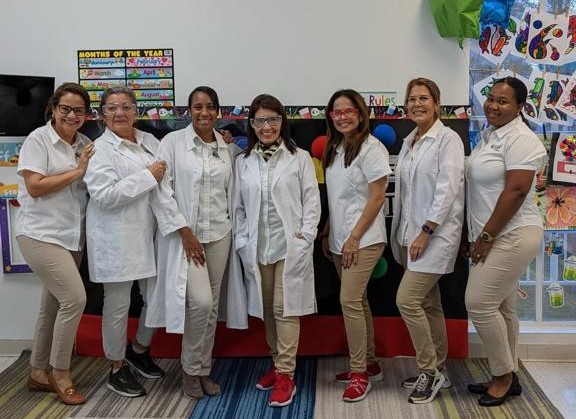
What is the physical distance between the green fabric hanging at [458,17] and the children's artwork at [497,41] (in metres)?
0.19

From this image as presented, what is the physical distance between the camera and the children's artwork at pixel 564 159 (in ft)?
10.4

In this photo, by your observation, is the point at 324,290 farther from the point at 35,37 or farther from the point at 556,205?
the point at 35,37

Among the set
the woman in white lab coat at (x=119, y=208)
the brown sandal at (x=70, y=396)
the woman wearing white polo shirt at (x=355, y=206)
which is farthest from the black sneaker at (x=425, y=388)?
the brown sandal at (x=70, y=396)

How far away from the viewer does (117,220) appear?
2695 millimetres

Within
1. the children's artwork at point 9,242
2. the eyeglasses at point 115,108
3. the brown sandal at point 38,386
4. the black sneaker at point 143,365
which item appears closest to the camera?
the eyeglasses at point 115,108

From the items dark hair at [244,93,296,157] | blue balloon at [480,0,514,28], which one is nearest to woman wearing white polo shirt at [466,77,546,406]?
blue balloon at [480,0,514,28]

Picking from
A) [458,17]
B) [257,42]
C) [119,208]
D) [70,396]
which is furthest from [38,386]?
[458,17]

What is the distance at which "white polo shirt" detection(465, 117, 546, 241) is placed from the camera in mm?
2490

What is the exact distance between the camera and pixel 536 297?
131 inches

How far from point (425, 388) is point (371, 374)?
0.35m

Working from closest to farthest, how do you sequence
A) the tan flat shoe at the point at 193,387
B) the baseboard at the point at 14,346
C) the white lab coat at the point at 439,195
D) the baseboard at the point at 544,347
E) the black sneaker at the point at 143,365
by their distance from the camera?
the white lab coat at the point at 439,195 < the tan flat shoe at the point at 193,387 < the black sneaker at the point at 143,365 < the baseboard at the point at 544,347 < the baseboard at the point at 14,346

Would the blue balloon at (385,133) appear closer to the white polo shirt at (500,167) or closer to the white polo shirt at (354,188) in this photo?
the white polo shirt at (354,188)

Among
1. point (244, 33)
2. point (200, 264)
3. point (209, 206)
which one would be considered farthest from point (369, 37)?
point (200, 264)

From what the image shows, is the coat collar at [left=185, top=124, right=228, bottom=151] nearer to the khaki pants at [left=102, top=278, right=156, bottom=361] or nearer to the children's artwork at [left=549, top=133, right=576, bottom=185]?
the khaki pants at [left=102, top=278, right=156, bottom=361]
